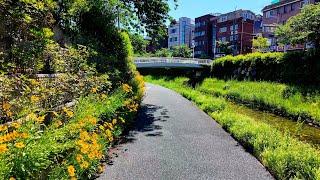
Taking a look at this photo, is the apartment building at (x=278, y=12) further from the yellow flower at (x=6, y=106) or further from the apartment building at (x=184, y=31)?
the apartment building at (x=184, y=31)

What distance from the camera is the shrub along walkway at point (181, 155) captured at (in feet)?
24.3

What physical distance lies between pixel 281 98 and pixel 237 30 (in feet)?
215

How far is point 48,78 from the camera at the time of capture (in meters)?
8.23

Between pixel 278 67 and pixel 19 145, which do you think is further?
pixel 278 67

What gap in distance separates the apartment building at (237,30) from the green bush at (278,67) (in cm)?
4590

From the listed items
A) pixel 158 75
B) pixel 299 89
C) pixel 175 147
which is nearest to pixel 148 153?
pixel 175 147

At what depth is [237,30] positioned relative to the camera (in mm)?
85750

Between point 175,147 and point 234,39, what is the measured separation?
7935 cm

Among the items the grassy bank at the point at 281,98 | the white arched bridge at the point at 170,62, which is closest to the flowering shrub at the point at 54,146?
the grassy bank at the point at 281,98

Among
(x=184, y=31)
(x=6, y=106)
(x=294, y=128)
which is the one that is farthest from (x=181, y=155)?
(x=184, y=31)

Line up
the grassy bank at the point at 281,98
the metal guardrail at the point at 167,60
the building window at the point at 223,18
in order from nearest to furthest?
1. the grassy bank at the point at 281,98
2. the metal guardrail at the point at 167,60
3. the building window at the point at 223,18

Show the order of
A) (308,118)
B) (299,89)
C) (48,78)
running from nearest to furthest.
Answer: (48,78)
(308,118)
(299,89)

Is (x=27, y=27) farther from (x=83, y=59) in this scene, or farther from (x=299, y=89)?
(x=299, y=89)

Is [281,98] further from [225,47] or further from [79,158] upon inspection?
[225,47]
